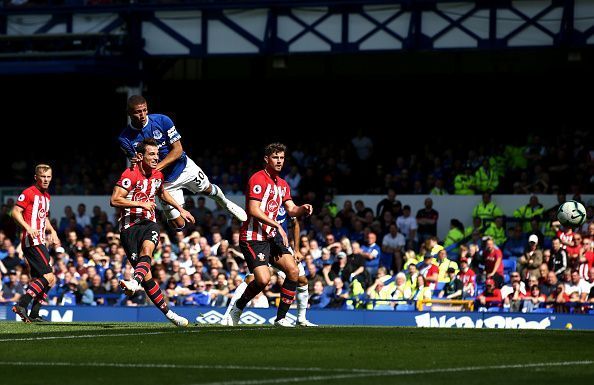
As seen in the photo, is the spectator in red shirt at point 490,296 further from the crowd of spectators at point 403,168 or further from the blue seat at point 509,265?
the crowd of spectators at point 403,168

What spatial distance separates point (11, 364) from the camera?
35.0 feet

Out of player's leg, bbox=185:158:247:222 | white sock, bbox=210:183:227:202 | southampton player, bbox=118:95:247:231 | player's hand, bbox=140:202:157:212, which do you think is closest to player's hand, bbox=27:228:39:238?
southampton player, bbox=118:95:247:231

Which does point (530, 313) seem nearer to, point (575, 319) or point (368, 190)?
point (575, 319)

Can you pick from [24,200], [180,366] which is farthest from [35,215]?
[180,366]

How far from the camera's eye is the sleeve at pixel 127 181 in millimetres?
14906

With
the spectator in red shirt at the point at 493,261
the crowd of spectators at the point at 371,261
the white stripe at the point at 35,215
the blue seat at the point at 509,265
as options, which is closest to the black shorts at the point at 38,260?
the white stripe at the point at 35,215

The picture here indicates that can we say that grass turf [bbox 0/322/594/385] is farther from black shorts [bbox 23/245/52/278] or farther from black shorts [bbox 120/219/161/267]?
black shorts [bbox 23/245/52/278]

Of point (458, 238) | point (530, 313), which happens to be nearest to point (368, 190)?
point (458, 238)

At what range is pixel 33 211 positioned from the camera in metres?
17.1

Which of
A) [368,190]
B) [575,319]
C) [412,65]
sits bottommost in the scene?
[575,319]

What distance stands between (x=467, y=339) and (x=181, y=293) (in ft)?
36.9

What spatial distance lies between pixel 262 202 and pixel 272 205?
172 millimetres

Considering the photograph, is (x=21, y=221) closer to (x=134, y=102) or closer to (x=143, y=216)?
(x=143, y=216)

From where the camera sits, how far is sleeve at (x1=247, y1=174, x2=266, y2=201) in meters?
15.2
